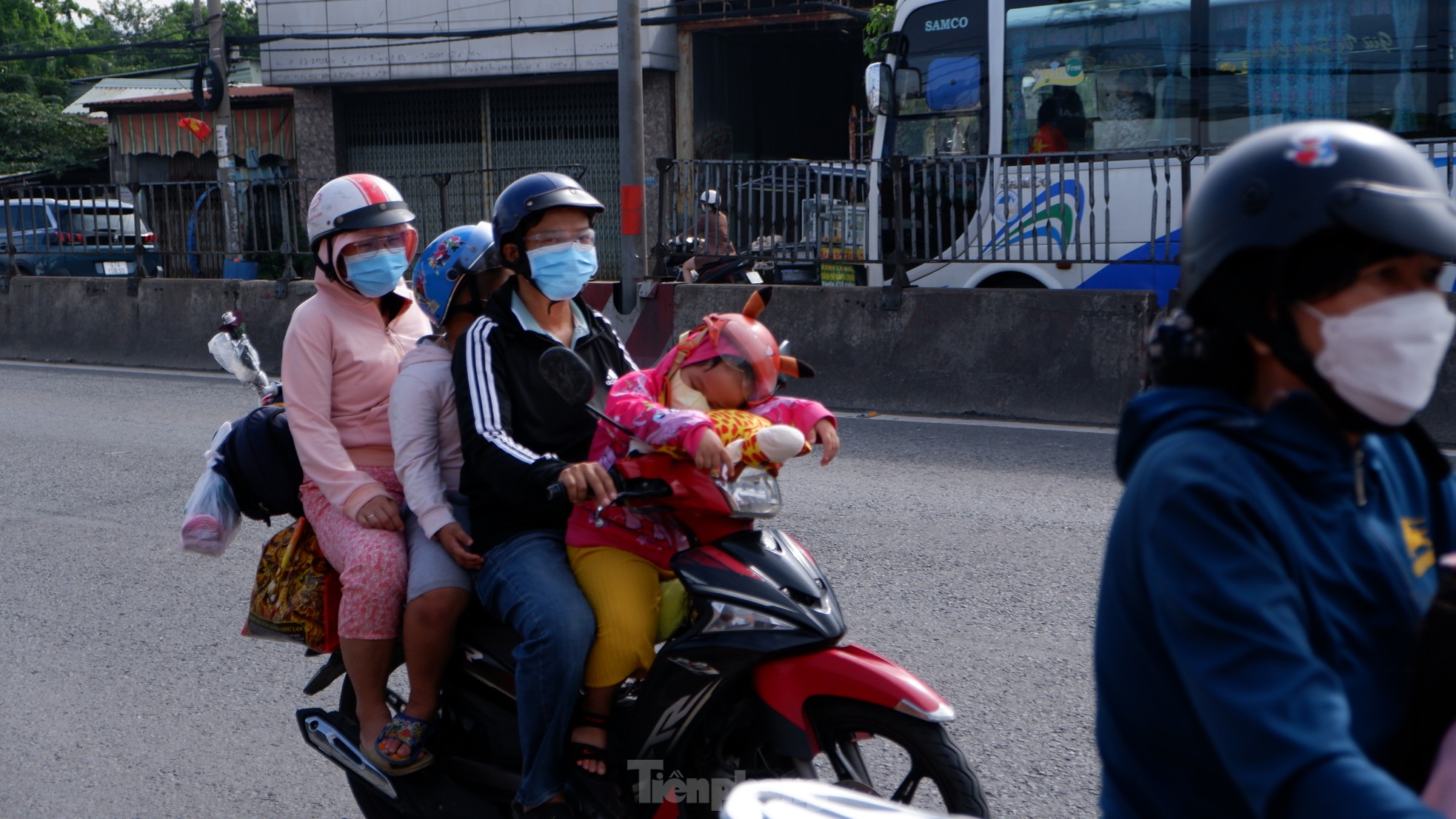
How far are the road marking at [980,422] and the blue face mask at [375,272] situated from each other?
225 inches

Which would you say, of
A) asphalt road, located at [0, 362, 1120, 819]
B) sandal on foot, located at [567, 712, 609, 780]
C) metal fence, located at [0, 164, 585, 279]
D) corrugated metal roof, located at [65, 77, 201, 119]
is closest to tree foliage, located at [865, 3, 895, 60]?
metal fence, located at [0, 164, 585, 279]

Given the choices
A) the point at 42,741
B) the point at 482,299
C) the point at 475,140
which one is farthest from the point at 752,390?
the point at 475,140

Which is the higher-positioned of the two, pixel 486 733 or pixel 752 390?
pixel 752 390

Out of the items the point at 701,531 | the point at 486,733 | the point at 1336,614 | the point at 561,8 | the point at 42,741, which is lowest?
the point at 42,741

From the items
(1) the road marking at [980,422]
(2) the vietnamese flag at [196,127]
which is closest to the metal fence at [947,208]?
(1) the road marking at [980,422]

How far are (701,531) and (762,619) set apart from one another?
0.80 feet

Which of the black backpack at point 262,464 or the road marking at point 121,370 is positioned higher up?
the black backpack at point 262,464

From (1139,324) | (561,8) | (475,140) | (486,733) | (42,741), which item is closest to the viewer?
(486,733)

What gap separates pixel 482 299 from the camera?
3.41m

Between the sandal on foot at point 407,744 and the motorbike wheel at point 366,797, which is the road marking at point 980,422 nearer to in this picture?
the motorbike wheel at point 366,797

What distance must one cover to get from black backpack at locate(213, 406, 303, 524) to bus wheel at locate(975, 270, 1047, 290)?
8.41m

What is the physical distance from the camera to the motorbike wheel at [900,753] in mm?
2666

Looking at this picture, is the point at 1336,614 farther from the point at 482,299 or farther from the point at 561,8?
the point at 561,8

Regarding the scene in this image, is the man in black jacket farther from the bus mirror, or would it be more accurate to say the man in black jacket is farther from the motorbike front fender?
the bus mirror
